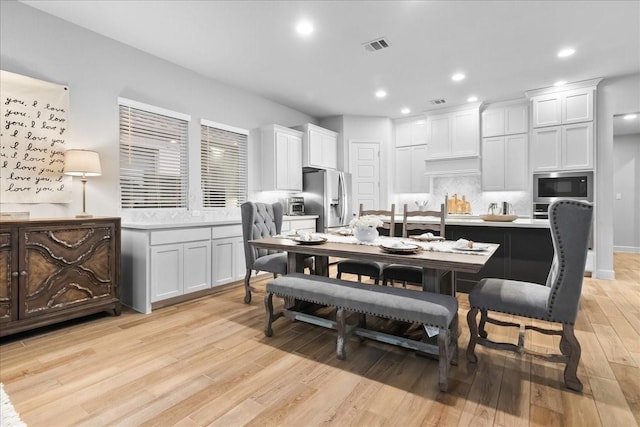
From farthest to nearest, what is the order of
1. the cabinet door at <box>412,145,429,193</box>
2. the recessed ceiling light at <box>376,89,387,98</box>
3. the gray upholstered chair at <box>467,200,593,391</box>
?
the cabinet door at <box>412,145,429,193</box> < the recessed ceiling light at <box>376,89,387,98</box> < the gray upholstered chair at <box>467,200,593,391</box>

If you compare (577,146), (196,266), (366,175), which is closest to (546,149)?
(577,146)

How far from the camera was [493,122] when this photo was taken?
5.64 metres

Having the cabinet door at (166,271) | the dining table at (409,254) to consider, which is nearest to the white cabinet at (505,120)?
the dining table at (409,254)

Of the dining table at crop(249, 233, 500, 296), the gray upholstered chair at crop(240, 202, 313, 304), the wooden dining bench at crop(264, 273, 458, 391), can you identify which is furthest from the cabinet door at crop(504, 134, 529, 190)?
the wooden dining bench at crop(264, 273, 458, 391)

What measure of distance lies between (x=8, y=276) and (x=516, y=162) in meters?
6.58

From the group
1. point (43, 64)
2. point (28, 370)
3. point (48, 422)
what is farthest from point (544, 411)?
point (43, 64)

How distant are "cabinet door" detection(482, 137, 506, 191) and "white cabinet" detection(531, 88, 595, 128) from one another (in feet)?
2.10

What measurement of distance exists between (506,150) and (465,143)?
675 millimetres

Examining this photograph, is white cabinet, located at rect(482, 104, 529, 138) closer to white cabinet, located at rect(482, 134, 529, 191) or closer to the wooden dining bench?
white cabinet, located at rect(482, 134, 529, 191)

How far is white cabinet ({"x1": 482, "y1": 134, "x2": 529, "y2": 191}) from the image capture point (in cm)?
536

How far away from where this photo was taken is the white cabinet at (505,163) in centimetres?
536

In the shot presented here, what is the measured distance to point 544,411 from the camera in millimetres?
1644

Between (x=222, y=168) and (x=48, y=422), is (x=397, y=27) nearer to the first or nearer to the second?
(x=222, y=168)

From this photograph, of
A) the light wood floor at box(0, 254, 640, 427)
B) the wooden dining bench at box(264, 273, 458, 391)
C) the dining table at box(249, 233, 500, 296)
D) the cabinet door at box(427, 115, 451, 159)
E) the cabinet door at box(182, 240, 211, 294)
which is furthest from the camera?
the cabinet door at box(427, 115, 451, 159)
